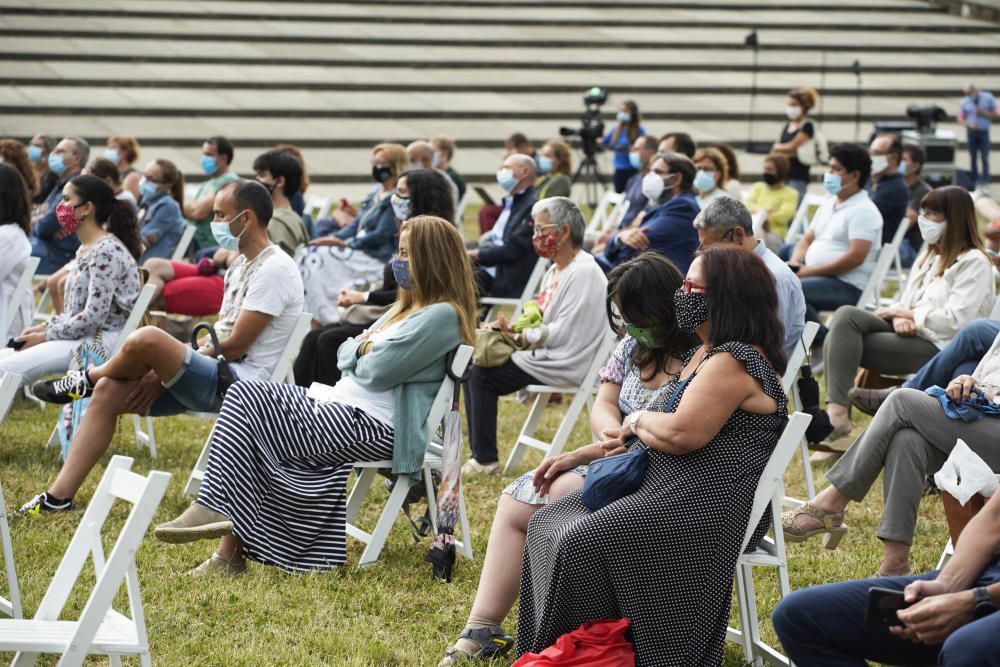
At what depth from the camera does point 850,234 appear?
7809 mm

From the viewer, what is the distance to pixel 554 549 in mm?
3867

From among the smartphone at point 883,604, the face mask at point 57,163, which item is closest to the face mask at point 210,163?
the face mask at point 57,163

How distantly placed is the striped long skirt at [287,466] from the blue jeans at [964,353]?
86.2 inches

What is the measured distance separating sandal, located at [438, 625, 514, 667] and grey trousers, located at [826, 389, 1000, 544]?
4.27 ft

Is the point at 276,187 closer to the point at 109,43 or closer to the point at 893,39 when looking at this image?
the point at 109,43

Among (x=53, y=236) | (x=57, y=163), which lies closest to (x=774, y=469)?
(x=53, y=236)

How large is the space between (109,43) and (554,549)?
18.1 m

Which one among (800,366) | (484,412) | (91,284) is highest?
(91,284)

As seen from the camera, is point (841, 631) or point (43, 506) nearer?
point (841, 631)

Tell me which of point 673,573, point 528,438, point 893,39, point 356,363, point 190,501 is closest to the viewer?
point 673,573

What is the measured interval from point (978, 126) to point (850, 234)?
11428mm

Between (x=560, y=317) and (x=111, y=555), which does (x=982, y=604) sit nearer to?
(x=111, y=555)

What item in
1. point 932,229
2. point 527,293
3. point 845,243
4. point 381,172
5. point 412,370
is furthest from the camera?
point 381,172

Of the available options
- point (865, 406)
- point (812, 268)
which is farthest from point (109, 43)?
point (865, 406)
